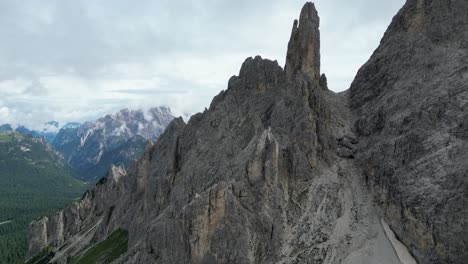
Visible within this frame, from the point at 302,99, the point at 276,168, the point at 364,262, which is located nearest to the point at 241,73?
the point at 302,99

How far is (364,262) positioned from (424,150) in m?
25.8

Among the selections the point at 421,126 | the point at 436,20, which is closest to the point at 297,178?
the point at 421,126

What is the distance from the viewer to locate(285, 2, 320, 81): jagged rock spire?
360 feet

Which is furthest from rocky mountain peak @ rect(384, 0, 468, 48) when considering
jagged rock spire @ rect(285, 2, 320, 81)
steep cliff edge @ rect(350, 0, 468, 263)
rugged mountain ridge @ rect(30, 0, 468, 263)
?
jagged rock spire @ rect(285, 2, 320, 81)

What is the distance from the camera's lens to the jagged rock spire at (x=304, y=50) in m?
110

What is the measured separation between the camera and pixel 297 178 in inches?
3467

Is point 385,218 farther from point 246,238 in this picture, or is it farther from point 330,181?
point 246,238

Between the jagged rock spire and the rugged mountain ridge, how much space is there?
327mm

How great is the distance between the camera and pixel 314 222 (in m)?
78.4

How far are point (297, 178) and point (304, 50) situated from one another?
43.0 metres

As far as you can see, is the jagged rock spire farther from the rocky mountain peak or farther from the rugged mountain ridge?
the rocky mountain peak

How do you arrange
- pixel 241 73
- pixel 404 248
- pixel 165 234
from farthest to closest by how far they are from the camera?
pixel 241 73 < pixel 165 234 < pixel 404 248

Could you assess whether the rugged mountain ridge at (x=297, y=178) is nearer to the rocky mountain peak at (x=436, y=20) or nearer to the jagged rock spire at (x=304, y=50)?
the jagged rock spire at (x=304, y=50)

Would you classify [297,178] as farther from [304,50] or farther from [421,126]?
[304,50]
